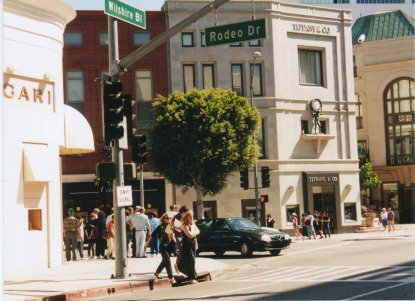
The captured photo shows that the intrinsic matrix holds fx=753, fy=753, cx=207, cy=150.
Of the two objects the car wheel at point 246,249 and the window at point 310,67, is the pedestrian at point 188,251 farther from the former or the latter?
the window at point 310,67

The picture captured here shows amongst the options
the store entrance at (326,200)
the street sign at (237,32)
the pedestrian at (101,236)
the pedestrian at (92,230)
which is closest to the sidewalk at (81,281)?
the pedestrian at (101,236)

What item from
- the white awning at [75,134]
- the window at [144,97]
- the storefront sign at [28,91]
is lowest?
the white awning at [75,134]

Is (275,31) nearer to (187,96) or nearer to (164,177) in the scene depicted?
(187,96)

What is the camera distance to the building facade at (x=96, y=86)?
43625 millimetres

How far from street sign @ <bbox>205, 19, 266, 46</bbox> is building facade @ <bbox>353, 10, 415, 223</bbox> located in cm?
4734

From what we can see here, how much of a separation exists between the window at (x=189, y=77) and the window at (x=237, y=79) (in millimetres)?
2471

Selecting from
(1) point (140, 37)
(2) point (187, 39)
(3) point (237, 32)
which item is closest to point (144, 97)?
(1) point (140, 37)

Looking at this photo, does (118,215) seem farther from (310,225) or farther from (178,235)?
(310,225)

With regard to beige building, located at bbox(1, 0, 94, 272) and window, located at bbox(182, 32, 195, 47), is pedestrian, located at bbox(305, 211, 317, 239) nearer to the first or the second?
window, located at bbox(182, 32, 195, 47)

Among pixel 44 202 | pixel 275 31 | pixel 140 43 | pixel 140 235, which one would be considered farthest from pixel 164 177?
pixel 44 202

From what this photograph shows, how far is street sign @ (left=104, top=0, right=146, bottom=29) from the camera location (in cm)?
1658

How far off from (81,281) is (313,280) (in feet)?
18.0

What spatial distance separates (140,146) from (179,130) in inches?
887

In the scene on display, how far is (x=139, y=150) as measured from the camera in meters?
18.1
